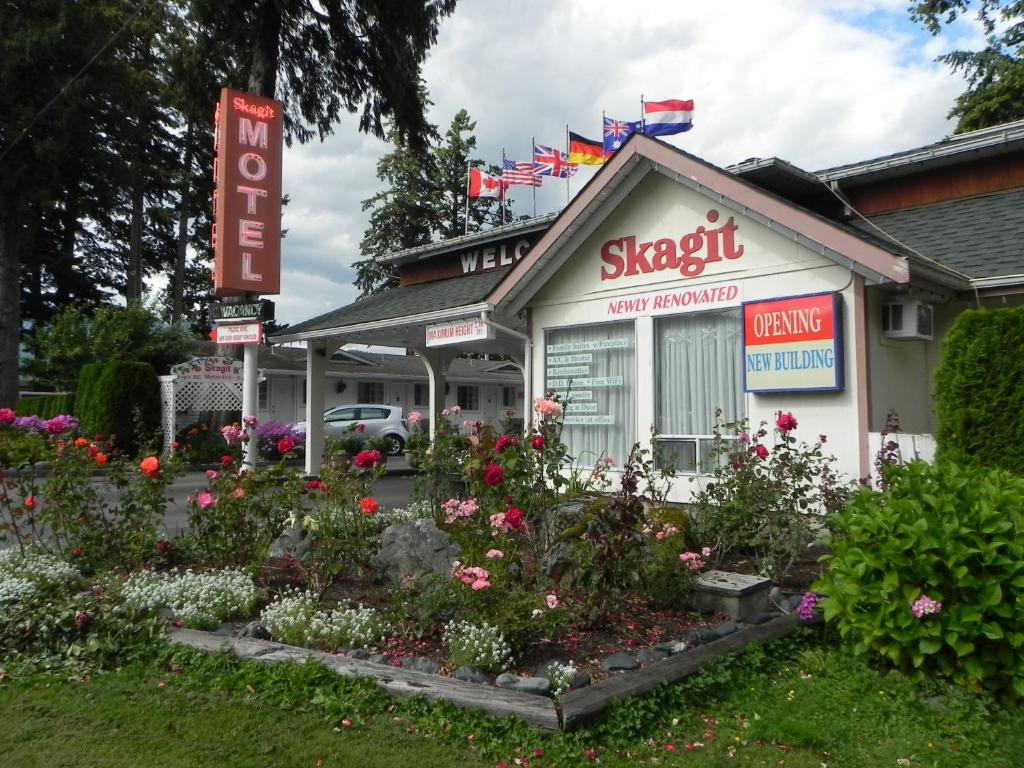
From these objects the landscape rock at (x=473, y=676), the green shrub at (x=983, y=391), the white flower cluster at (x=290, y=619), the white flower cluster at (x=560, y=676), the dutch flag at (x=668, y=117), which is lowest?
the landscape rock at (x=473, y=676)

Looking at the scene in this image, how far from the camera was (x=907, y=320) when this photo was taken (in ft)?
26.0

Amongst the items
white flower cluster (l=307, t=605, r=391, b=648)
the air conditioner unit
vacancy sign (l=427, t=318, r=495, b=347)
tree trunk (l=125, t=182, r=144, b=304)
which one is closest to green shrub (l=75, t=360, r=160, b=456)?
vacancy sign (l=427, t=318, r=495, b=347)

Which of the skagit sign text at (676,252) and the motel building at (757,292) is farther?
the skagit sign text at (676,252)

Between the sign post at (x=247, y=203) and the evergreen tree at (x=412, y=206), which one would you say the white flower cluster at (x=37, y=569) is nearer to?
the sign post at (x=247, y=203)

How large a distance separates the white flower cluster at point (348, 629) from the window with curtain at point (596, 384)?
5383mm

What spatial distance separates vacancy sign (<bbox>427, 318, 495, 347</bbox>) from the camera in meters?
11.6

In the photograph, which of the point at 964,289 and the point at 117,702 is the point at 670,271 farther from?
the point at 117,702

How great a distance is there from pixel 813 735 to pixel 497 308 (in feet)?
26.7

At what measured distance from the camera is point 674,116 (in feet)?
51.9

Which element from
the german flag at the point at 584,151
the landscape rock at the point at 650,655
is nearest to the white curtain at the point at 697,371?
the landscape rock at the point at 650,655

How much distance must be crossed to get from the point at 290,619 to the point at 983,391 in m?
5.55

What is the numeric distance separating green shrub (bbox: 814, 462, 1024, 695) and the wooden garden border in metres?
0.71

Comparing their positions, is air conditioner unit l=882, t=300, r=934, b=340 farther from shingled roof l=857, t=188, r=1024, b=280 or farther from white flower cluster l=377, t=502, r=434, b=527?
white flower cluster l=377, t=502, r=434, b=527

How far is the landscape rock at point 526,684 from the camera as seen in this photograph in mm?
3922
